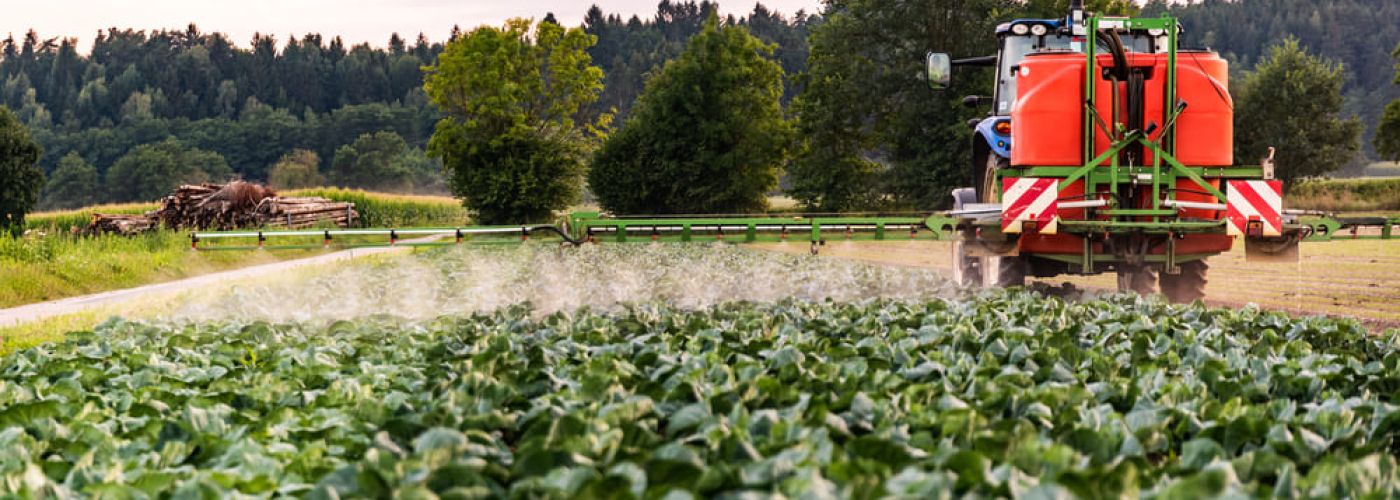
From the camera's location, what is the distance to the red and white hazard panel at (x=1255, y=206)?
10516 millimetres

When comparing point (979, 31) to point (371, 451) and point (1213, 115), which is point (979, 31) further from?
point (371, 451)

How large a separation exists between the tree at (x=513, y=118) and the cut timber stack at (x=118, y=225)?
15573 millimetres

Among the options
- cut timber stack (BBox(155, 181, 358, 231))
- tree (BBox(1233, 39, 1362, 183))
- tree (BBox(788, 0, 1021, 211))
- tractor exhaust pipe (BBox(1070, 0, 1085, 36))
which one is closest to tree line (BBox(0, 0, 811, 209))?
tree (BBox(1233, 39, 1362, 183))

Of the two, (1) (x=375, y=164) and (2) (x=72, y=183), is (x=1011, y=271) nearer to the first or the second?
(1) (x=375, y=164)

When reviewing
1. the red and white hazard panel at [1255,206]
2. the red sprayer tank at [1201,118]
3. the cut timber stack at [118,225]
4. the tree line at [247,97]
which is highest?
the tree line at [247,97]

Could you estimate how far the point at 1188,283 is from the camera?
1184 cm

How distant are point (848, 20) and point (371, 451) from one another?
43.0 meters

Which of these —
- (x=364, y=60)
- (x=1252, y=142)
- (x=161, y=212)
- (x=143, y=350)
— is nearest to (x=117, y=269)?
(x=143, y=350)

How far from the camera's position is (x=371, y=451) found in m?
3.74

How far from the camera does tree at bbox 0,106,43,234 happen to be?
126 feet

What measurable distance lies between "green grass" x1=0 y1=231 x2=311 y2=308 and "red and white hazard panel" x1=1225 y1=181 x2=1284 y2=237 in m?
14.3

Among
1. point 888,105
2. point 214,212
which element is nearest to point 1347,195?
point 888,105

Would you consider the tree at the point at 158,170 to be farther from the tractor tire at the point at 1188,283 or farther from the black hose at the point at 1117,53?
the black hose at the point at 1117,53

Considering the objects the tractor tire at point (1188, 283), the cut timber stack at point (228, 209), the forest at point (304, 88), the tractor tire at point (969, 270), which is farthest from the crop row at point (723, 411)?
the forest at point (304, 88)
